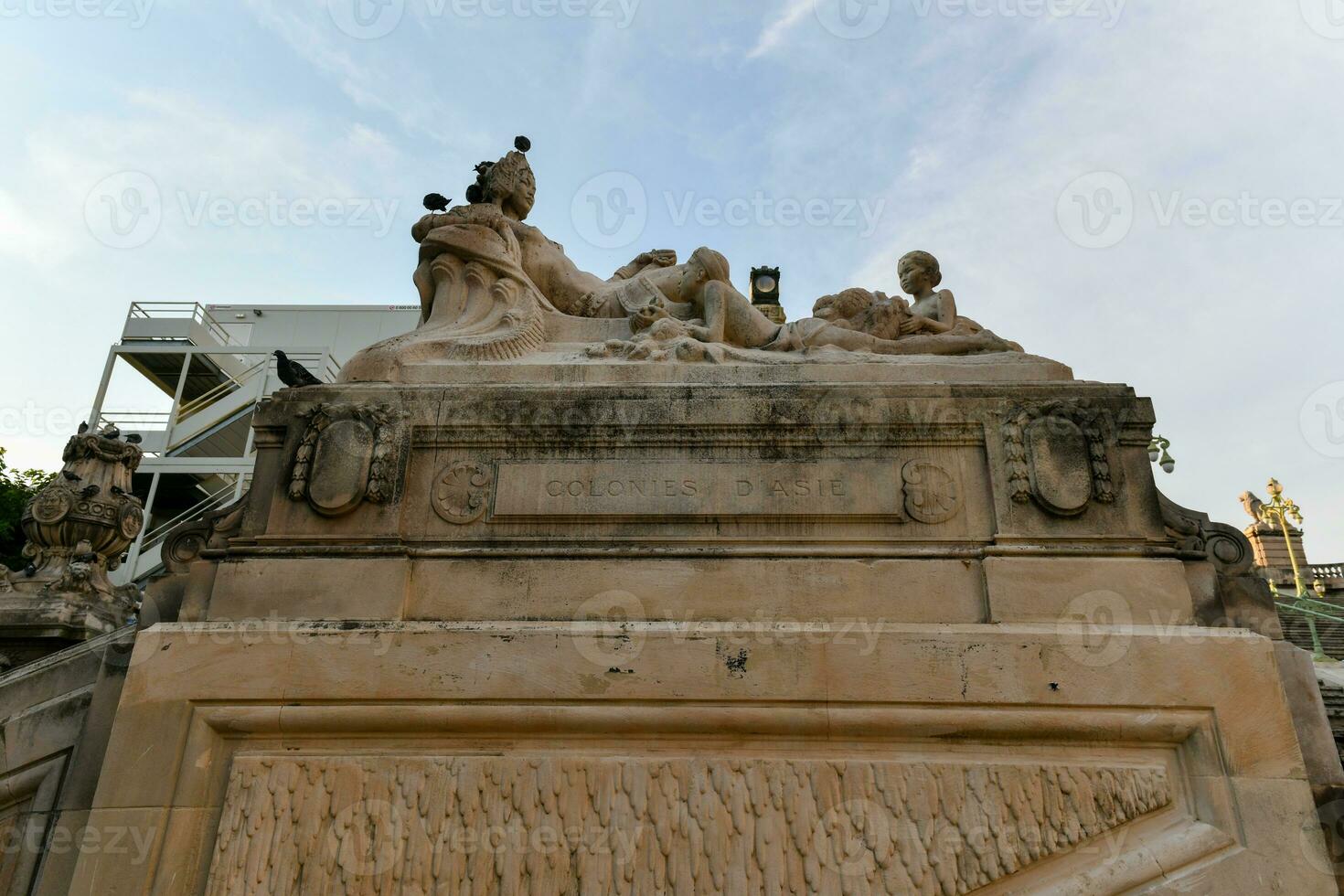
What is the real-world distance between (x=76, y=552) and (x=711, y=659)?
662 cm

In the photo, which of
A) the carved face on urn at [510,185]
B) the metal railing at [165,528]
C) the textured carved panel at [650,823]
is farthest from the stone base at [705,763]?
the metal railing at [165,528]

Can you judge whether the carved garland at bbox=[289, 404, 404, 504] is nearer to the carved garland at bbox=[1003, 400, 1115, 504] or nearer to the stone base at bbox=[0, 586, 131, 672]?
the stone base at bbox=[0, 586, 131, 672]

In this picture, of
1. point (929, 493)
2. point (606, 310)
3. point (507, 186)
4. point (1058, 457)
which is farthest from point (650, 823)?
point (507, 186)

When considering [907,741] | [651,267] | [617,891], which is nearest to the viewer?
[617,891]

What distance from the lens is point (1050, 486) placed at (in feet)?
18.3

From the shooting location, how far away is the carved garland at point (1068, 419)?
18.3ft

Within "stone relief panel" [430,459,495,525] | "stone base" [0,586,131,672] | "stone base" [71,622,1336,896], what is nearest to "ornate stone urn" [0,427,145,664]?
"stone base" [0,586,131,672]

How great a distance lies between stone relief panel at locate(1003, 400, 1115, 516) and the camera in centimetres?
555

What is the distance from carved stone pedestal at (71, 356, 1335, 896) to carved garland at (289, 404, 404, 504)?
0.02 meters

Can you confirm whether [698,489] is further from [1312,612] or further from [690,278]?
[1312,612]

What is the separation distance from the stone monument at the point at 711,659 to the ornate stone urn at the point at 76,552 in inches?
116

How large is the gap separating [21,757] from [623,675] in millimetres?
3608

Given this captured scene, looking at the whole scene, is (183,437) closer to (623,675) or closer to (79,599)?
(79,599)

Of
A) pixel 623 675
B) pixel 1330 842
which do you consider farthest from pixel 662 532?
pixel 1330 842
